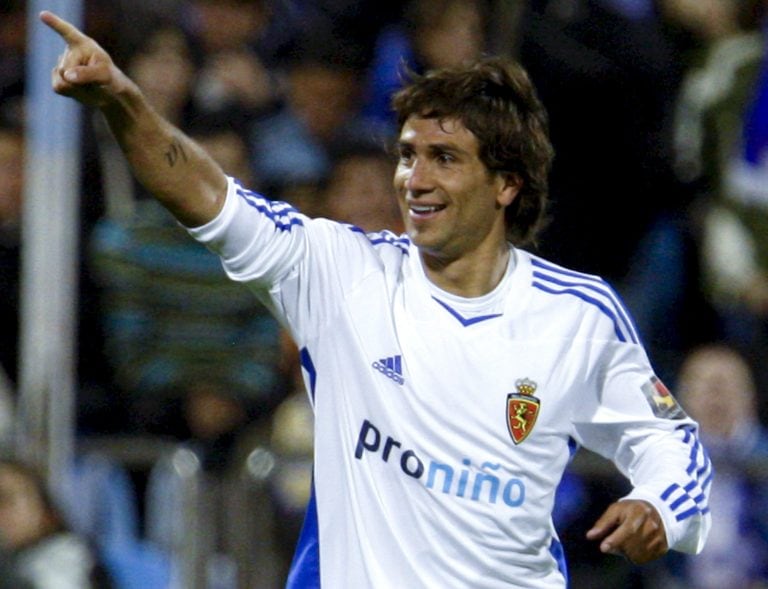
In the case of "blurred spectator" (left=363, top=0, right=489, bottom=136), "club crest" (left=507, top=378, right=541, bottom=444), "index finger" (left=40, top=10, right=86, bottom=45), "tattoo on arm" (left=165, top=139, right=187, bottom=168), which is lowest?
"club crest" (left=507, top=378, right=541, bottom=444)

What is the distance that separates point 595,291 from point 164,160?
1142 millimetres

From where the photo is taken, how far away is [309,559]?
4016 millimetres

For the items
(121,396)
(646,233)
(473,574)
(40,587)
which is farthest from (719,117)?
(473,574)

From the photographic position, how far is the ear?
430 cm

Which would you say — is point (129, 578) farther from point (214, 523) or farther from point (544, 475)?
point (544, 475)

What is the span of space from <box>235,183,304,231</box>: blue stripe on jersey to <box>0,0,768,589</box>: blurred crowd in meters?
2.50

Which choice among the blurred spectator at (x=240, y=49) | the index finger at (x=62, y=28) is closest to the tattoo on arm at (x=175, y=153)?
the index finger at (x=62, y=28)

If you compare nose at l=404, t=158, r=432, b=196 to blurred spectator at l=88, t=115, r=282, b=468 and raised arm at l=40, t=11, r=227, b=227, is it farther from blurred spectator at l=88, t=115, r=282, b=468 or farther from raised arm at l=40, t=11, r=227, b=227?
blurred spectator at l=88, t=115, r=282, b=468

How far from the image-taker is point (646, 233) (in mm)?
7527

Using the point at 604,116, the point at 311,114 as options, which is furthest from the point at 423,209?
the point at 311,114

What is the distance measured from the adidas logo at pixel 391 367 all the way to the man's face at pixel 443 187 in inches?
11.3

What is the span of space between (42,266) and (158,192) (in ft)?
10.5

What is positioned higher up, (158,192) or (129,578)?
(158,192)

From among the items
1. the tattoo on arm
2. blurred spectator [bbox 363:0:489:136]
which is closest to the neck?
the tattoo on arm
